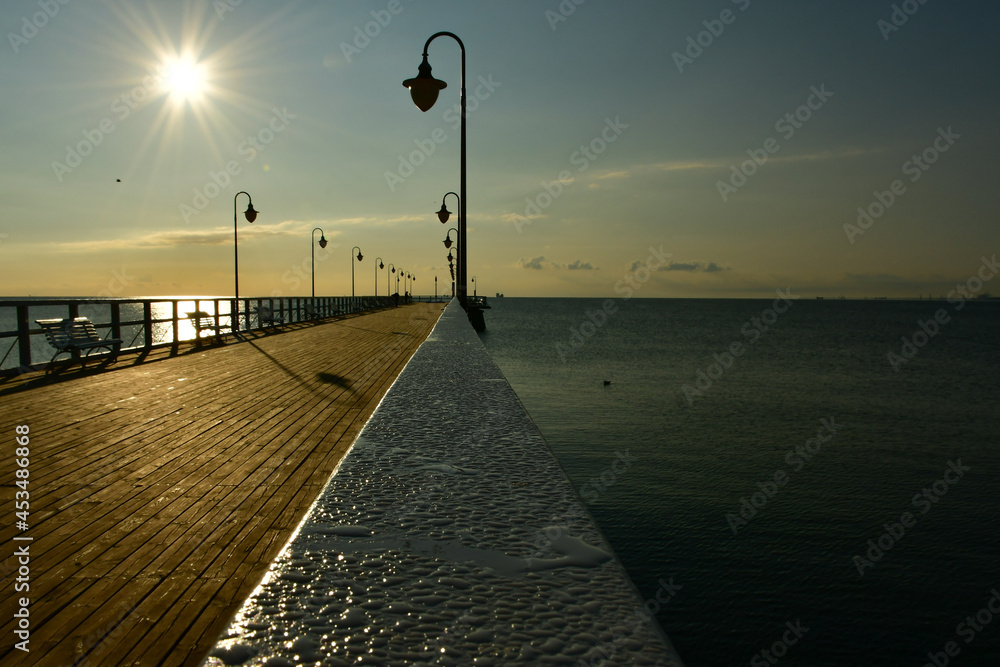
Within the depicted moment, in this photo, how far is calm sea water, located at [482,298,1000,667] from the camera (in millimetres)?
8234

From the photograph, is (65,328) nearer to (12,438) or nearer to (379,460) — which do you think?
(12,438)

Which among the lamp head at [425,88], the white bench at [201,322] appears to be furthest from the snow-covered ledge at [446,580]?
the white bench at [201,322]

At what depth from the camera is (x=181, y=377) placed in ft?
36.0

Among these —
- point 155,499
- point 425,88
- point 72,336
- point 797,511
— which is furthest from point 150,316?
point 797,511

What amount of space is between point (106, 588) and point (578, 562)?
2.80 m

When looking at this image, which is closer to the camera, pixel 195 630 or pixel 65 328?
pixel 195 630

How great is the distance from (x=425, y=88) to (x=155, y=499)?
27.6 ft

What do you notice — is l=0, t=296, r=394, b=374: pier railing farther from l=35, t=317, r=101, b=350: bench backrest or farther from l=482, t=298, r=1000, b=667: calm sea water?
l=482, t=298, r=1000, b=667: calm sea water

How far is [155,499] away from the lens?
14.3 ft

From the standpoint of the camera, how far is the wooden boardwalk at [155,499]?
2664 millimetres

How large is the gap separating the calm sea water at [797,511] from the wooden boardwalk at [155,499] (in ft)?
18.1

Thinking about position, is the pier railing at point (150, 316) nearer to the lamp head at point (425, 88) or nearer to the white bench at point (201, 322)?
the white bench at point (201, 322)

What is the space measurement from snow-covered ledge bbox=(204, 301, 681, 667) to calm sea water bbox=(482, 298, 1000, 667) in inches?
272

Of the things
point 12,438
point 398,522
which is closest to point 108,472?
point 12,438
